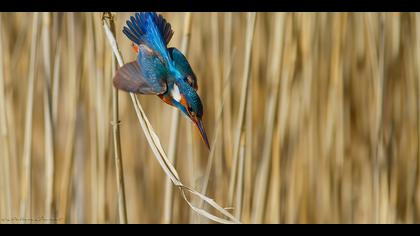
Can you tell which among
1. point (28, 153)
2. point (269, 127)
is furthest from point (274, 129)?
point (28, 153)

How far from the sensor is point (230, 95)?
1.09 metres

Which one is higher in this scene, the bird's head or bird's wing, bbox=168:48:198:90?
bird's wing, bbox=168:48:198:90

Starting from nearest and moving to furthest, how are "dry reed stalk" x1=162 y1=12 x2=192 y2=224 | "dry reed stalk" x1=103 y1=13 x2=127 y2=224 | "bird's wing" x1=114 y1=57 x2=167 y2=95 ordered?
"bird's wing" x1=114 y1=57 x2=167 y2=95 < "dry reed stalk" x1=103 y1=13 x2=127 y2=224 < "dry reed stalk" x1=162 y1=12 x2=192 y2=224

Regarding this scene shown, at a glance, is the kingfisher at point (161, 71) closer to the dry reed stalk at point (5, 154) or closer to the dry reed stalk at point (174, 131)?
the dry reed stalk at point (174, 131)

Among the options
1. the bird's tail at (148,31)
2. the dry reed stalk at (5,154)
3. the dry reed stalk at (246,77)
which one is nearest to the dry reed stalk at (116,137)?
the bird's tail at (148,31)

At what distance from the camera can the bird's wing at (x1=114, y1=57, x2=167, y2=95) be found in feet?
1.05

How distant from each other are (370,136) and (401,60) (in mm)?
220

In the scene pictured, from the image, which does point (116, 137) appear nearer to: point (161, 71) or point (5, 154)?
point (161, 71)

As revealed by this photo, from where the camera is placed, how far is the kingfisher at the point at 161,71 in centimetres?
35

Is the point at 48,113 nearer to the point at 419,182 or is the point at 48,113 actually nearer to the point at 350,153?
the point at 350,153

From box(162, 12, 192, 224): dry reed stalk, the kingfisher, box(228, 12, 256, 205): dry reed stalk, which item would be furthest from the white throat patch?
box(228, 12, 256, 205): dry reed stalk

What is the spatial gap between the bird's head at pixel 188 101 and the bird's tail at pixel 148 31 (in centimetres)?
4

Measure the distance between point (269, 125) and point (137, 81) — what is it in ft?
2.12

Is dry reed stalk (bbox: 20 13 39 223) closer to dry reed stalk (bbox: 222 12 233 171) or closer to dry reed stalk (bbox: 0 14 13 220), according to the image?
dry reed stalk (bbox: 0 14 13 220)
